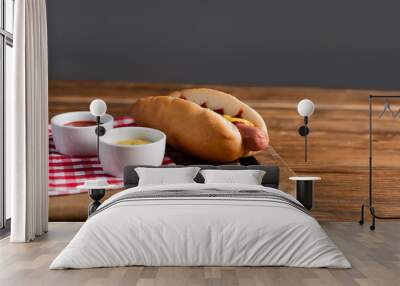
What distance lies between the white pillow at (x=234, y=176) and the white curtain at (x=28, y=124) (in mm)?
1593

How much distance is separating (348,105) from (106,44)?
2770 mm

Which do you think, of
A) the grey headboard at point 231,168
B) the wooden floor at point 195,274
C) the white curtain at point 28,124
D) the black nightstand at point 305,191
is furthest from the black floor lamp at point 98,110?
the black nightstand at point 305,191

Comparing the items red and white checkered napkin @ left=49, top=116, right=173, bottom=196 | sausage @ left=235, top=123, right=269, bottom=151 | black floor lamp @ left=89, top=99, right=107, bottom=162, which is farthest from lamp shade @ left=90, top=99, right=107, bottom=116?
sausage @ left=235, top=123, right=269, bottom=151

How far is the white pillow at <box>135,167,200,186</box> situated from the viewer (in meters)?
6.02

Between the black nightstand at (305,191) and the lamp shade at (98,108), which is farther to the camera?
the lamp shade at (98,108)

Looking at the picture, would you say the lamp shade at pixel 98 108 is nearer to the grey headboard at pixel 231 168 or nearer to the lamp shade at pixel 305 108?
the grey headboard at pixel 231 168

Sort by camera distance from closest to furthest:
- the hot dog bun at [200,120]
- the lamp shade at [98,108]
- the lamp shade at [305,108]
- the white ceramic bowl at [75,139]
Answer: the hot dog bun at [200,120] < the white ceramic bowl at [75,139] < the lamp shade at [98,108] < the lamp shade at [305,108]

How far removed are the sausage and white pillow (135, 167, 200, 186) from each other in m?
0.67

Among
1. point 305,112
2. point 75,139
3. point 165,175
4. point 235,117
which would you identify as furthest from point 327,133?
point 75,139

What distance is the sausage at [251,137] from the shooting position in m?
6.47

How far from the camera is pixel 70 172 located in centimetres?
641

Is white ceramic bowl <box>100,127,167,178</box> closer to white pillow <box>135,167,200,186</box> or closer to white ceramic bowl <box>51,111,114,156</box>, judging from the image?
white ceramic bowl <box>51,111,114,156</box>

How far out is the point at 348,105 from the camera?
687cm

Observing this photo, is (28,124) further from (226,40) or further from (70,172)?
(226,40)
